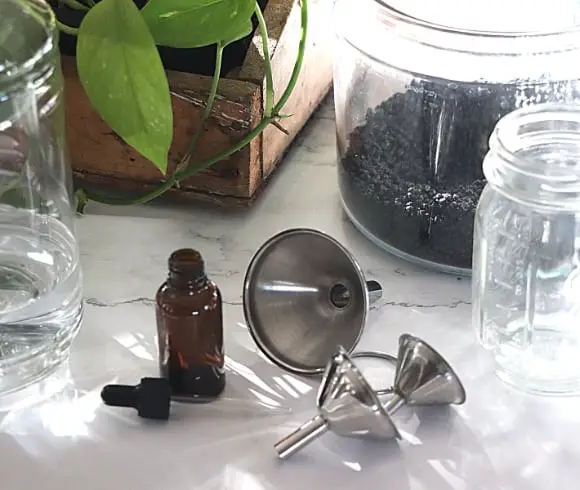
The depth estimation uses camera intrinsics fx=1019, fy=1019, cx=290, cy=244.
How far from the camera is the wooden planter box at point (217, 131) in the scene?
0.85 metres

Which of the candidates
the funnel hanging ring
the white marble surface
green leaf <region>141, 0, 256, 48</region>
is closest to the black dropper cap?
the white marble surface

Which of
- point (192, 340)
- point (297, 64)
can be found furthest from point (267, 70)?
point (192, 340)

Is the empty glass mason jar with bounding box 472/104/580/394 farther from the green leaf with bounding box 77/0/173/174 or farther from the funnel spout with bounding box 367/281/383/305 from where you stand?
the green leaf with bounding box 77/0/173/174

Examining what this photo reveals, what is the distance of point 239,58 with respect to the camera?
2.93 feet

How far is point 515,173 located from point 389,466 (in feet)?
0.70

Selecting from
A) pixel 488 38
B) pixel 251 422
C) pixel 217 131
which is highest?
pixel 488 38

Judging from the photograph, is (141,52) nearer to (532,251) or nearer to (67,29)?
(67,29)

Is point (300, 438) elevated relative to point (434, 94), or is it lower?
lower

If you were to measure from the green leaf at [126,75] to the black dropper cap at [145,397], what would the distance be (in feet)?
0.50

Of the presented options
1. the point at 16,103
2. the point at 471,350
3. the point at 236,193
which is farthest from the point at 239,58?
the point at 471,350

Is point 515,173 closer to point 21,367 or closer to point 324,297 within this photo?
point 324,297

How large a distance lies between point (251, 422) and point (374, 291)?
16cm

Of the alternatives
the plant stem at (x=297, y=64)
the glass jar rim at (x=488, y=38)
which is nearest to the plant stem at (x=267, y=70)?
the plant stem at (x=297, y=64)

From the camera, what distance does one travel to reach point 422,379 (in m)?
0.70
